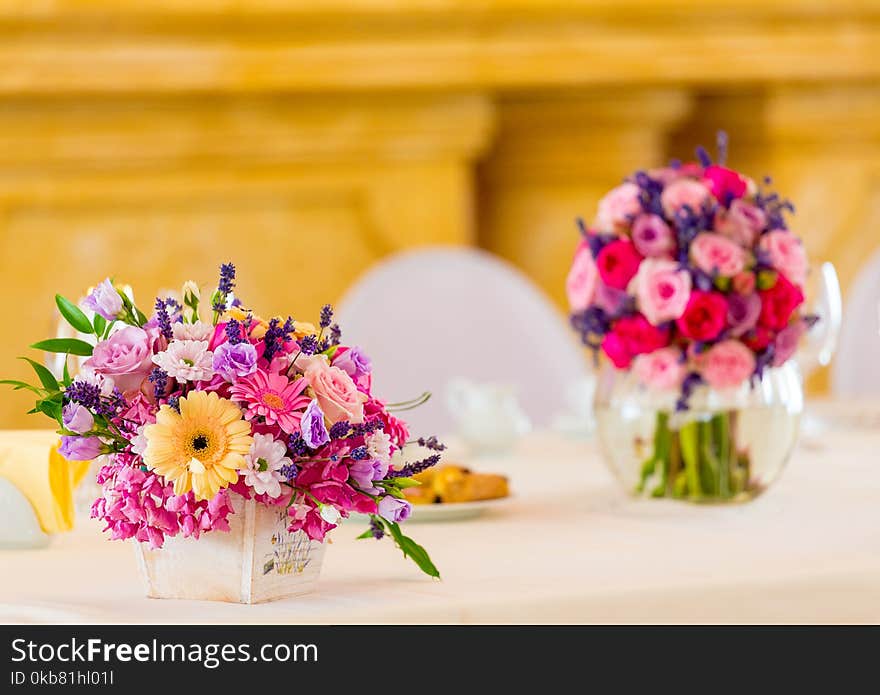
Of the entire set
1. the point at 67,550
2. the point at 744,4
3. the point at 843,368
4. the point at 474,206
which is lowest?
the point at 67,550

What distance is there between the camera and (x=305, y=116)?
131 inches

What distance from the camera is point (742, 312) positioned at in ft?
4.12

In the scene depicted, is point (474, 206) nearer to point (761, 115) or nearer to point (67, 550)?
→ point (761, 115)

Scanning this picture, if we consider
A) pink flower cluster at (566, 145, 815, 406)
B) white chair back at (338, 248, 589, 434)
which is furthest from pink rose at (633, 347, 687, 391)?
white chair back at (338, 248, 589, 434)

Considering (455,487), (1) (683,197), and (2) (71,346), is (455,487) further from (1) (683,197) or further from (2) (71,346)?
(2) (71,346)

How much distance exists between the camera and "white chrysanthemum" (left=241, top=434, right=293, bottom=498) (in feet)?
2.73

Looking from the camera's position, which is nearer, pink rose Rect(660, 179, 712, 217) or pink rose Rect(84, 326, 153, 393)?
pink rose Rect(84, 326, 153, 393)

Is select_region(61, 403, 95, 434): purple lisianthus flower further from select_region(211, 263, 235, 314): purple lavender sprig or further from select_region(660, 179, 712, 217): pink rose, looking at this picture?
select_region(660, 179, 712, 217): pink rose

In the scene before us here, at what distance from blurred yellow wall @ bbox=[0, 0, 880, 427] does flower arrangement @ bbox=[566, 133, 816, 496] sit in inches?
79.1

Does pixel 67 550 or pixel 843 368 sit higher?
pixel 843 368

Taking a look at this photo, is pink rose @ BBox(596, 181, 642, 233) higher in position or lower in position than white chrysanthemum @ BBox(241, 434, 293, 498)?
higher

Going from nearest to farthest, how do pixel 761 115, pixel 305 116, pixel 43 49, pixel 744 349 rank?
1. pixel 744 349
2. pixel 43 49
3. pixel 305 116
4. pixel 761 115

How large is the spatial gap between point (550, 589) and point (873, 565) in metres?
0.24
